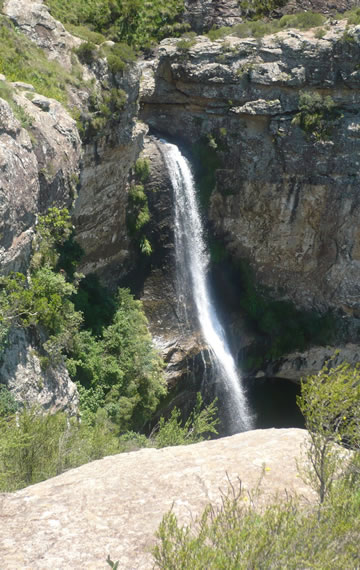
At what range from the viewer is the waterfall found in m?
21.1

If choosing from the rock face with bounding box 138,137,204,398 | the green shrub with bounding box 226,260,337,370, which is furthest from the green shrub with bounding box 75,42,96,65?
the green shrub with bounding box 226,260,337,370

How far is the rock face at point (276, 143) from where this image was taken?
71.1 feet

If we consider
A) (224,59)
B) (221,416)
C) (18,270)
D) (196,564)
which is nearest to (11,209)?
(18,270)

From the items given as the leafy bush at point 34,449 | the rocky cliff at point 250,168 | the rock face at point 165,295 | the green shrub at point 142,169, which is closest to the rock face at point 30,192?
the leafy bush at point 34,449

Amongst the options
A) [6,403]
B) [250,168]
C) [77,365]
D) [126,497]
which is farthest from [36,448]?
[250,168]

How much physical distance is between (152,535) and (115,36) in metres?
24.8

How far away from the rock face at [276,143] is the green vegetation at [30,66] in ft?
25.9

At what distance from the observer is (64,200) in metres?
13.1

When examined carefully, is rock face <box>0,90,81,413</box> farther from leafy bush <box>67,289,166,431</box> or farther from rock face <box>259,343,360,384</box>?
rock face <box>259,343,360,384</box>

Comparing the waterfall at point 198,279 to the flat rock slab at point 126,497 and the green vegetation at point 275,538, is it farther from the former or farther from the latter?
the green vegetation at point 275,538

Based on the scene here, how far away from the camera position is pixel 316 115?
21.8 m

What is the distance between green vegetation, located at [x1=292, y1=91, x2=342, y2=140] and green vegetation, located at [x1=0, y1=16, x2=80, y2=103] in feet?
34.3

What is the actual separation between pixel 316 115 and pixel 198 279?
8.63 m

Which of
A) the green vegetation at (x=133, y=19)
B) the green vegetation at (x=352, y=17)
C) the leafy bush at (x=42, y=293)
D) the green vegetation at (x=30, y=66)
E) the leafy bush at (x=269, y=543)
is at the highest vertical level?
the green vegetation at (x=133, y=19)
